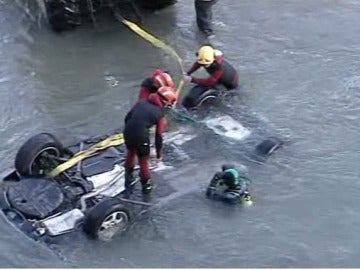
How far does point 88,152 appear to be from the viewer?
1066 cm

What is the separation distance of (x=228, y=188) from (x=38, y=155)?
2283 mm

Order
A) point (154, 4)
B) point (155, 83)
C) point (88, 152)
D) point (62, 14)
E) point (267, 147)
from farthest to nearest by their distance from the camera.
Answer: point (154, 4), point (62, 14), point (267, 147), point (88, 152), point (155, 83)

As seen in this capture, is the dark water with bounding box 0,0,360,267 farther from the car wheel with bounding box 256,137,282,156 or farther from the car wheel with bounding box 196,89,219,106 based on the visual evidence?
the car wheel with bounding box 196,89,219,106

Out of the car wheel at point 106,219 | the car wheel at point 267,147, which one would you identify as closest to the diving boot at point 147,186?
the car wheel at point 106,219

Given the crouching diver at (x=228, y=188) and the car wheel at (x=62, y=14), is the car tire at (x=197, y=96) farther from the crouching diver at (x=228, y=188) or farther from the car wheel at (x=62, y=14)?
the car wheel at (x=62, y=14)

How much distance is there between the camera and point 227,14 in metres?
14.7

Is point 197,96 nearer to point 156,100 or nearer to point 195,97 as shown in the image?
point 195,97

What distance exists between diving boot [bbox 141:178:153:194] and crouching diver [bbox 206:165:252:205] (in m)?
0.69

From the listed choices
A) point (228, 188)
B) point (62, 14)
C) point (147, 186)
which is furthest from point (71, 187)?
point (62, 14)

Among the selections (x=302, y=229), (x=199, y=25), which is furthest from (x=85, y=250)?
(x=199, y=25)

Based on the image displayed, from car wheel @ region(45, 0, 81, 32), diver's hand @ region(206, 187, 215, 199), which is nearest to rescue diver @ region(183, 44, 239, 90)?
diver's hand @ region(206, 187, 215, 199)

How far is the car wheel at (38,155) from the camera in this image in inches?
399

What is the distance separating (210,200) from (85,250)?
1.69m

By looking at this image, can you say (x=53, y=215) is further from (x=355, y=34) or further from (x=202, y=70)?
(x=355, y=34)
